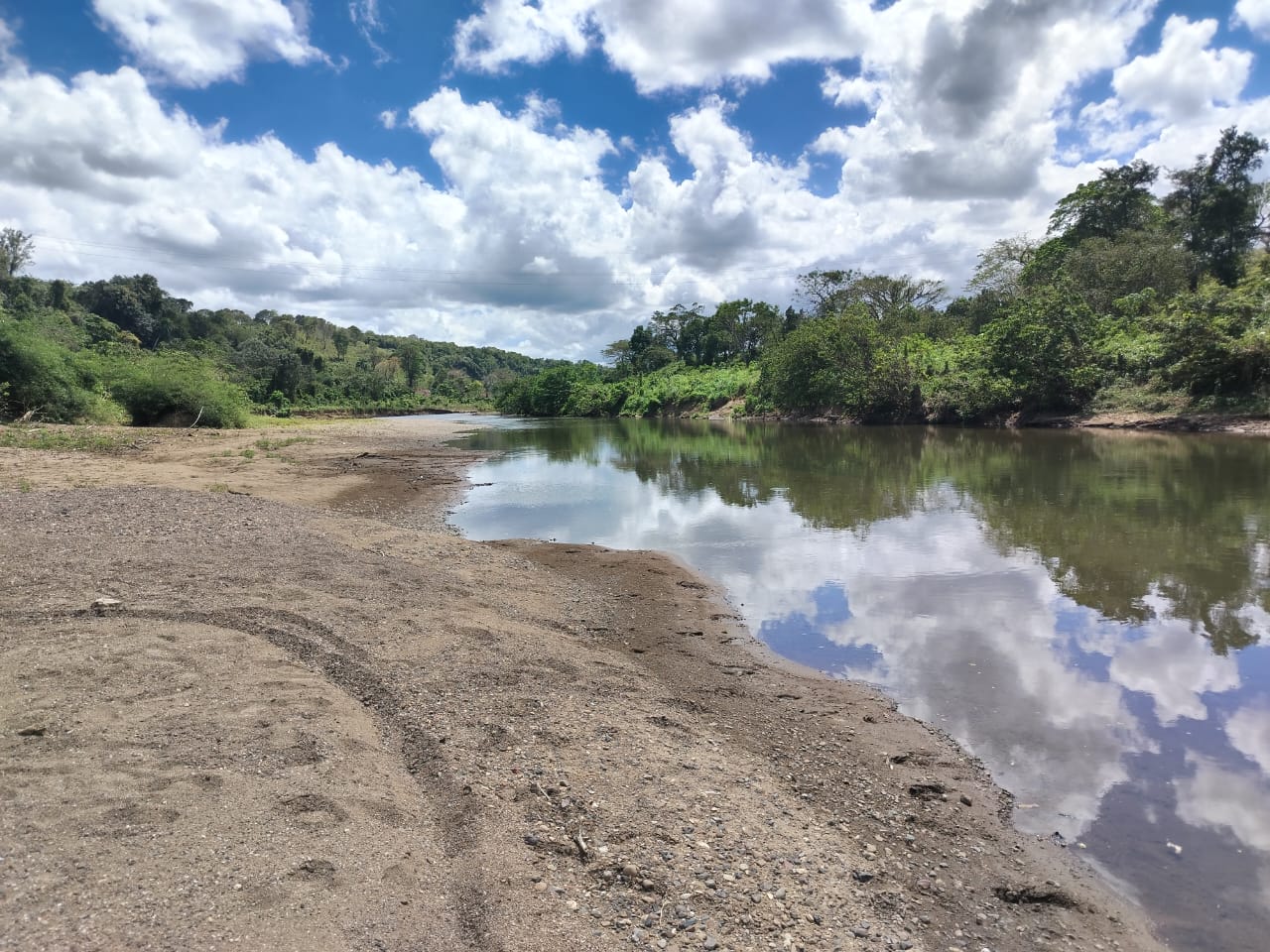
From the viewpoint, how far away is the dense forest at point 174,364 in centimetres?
3117

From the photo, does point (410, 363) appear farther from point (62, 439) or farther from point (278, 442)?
point (62, 439)

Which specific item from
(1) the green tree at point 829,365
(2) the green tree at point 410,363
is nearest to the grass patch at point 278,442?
(1) the green tree at point 829,365

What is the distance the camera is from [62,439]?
23.1m

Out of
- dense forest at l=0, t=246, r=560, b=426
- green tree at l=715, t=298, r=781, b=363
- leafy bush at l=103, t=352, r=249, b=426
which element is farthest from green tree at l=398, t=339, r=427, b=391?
leafy bush at l=103, t=352, r=249, b=426

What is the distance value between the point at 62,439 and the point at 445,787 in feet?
88.0

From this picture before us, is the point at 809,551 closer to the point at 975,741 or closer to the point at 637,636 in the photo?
the point at 637,636

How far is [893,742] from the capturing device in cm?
554

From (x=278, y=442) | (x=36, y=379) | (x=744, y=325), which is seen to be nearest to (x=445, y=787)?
(x=278, y=442)

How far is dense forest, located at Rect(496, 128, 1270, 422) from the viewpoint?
32406 mm

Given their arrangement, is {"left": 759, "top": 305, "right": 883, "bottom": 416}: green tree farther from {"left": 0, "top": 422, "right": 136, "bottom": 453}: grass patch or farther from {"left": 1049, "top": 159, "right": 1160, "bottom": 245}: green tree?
{"left": 0, "top": 422, "right": 136, "bottom": 453}: grass patch

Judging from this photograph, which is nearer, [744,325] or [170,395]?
[170,395]

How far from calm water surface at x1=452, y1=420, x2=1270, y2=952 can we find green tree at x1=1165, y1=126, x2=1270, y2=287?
3496 cm

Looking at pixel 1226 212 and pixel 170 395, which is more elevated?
pixel 1226 212

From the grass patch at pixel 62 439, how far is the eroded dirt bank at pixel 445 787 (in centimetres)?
1815
